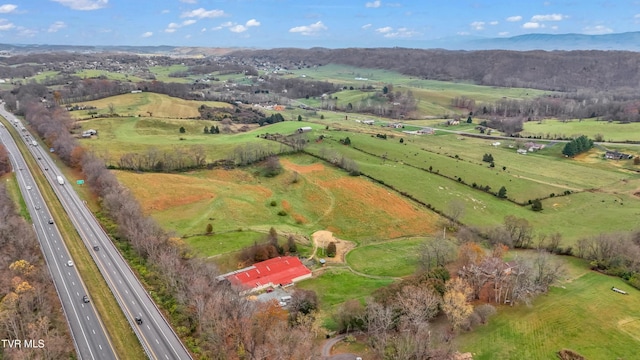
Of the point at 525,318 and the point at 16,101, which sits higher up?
the point at 16,101

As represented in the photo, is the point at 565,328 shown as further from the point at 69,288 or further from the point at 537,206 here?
the point at 69,288

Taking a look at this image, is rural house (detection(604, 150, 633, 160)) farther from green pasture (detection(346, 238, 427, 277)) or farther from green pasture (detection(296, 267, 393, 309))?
green pasture (detection(296, 267, 393, 309))

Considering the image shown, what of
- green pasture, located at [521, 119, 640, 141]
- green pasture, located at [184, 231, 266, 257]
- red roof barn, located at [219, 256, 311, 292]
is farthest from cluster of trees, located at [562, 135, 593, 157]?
green pasture, located at [184, 231, 266, 257]

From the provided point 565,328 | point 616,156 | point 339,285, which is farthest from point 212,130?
point 616,156

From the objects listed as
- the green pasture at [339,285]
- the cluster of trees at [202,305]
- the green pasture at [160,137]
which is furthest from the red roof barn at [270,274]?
the green pasture at [160,137]

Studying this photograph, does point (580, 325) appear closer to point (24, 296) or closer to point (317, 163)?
point (24, 296)

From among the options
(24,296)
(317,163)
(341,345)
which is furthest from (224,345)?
(317,163)

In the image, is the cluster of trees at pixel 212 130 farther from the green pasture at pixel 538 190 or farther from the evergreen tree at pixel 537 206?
the evergreen tree at pixel 537 206
